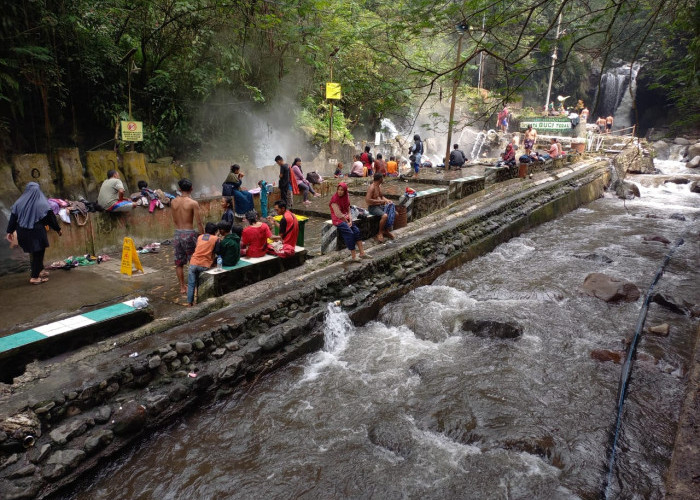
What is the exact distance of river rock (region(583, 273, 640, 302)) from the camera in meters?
7.98

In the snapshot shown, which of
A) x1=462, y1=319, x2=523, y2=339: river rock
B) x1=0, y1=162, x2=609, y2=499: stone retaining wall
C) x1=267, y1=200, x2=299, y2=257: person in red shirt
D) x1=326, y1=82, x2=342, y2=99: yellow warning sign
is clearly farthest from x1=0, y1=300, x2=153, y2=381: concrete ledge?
x1=326, y1=82, x2=342, y2=99: yellow warning sign

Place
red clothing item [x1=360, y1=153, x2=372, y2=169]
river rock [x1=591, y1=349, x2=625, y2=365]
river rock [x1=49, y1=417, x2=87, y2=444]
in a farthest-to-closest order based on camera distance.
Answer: red clothing item [x1=360, y1=153, x2=372, y2=169], river rock [x1=591, y1=349, x2=625, y2=365], river rock [x1=49, y1=417, x2=87, y2=444]

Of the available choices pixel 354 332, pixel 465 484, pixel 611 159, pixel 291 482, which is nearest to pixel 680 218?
pixel 611 159

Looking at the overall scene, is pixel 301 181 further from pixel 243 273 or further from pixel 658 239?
pixel 658 239

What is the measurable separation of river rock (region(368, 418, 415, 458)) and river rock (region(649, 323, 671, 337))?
459 cm

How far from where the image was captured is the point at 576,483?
3.98 meters

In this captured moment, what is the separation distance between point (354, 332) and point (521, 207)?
861cm

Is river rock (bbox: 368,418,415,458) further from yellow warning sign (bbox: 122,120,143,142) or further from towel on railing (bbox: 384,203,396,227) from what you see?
yellow warning sign (bbox: 122,120,143,142)

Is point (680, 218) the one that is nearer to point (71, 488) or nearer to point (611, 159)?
point (611, 159)

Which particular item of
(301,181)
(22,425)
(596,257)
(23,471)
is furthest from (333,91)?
(23,471)

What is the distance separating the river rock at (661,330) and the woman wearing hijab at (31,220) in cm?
945

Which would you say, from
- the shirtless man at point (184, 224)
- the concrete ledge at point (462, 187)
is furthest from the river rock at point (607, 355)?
the concrete ledge at point (462, 187)

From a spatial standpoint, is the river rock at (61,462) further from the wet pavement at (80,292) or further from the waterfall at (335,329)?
the waterfall at (335,329)

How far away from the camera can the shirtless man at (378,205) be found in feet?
26.9
